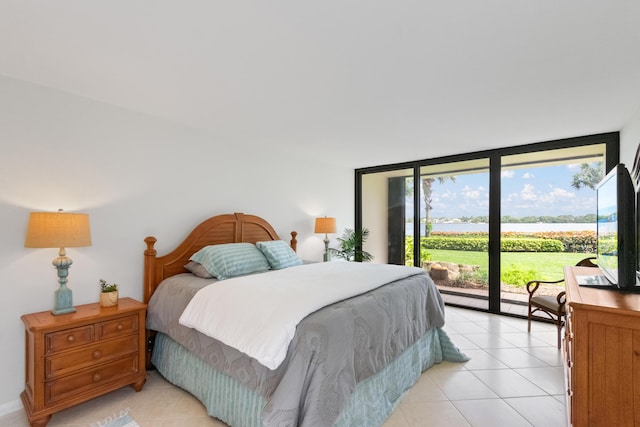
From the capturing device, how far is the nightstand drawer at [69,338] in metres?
1.97

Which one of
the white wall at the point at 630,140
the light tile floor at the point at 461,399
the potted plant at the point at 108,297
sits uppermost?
the white wall at the point at 630,140

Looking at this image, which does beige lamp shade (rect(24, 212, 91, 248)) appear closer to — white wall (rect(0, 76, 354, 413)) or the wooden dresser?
white wall (rect(0, 76, 354, 413))

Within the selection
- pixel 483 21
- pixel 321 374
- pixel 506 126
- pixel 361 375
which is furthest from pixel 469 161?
pixel 321 374

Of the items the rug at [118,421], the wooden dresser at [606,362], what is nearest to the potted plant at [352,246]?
the rug at [118,421]

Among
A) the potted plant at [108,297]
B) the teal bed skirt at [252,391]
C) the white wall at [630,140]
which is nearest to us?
the teal bed skirt at [252,391]

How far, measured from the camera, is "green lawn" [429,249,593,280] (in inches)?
152

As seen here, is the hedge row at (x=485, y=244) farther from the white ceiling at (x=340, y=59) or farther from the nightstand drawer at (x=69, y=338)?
the nightstand drawer at (x=69, y=338)

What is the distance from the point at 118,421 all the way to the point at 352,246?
3836mm

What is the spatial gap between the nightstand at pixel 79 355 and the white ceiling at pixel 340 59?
1.70 m

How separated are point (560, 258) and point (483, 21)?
363 centimetres

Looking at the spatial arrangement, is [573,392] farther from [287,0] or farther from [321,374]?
[287,0]

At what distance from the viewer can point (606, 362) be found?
1.43 meters

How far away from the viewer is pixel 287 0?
1381 millimetres

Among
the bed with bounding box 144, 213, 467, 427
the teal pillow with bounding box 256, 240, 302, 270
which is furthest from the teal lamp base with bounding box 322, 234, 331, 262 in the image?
the bed with bounding box 144, 213, 467, 427
